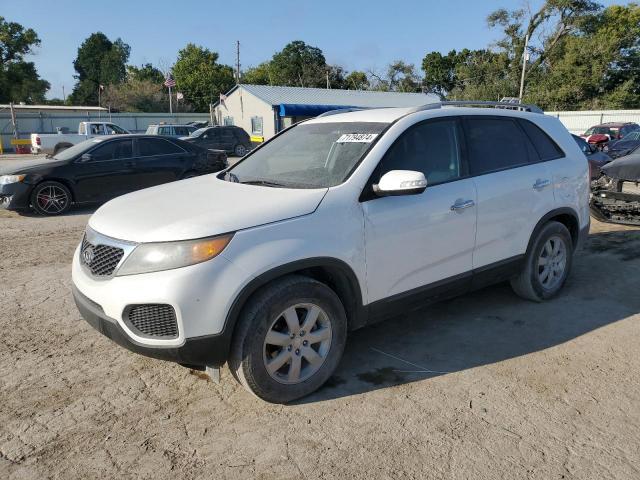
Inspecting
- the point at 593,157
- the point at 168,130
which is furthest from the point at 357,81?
the point at 593,157

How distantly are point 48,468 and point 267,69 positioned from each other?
83.3 m

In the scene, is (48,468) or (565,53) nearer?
(48,468)

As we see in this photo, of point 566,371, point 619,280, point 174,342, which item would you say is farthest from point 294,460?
point 619,280

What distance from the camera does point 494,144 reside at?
166 inches

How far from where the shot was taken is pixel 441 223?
11.9 feet

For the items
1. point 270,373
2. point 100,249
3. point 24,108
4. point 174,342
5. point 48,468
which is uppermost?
point 24,108

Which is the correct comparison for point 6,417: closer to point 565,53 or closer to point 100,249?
point 100,249

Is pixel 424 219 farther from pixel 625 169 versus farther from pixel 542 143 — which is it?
pixel 625 169

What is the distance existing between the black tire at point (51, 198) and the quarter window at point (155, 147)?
165 cm

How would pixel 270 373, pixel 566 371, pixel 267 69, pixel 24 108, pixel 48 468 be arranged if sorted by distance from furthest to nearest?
pixel 267 69
pixel 24 108
pixel 566 371
pixel 270 373
pixel 48 468

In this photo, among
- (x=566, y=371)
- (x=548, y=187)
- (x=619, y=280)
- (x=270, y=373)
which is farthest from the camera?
(x=619, y=280)

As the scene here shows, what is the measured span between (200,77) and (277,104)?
28.9m

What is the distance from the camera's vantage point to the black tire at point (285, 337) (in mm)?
2846

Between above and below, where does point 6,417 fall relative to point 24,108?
below
